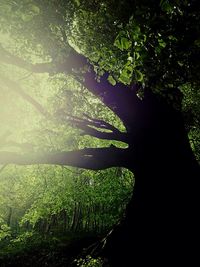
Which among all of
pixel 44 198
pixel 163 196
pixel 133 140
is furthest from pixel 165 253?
pixel 44 198

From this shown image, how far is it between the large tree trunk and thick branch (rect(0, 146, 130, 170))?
70 cm

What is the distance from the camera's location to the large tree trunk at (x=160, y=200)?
9.91 meters

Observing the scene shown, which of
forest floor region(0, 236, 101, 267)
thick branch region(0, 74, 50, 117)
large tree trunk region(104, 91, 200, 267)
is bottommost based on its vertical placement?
forest floor region(0, 236, 101, 267)

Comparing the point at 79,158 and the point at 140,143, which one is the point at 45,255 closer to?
the point at 79,158

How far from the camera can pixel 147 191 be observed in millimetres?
11359

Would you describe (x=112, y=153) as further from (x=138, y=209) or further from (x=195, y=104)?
(x=195, y=104)

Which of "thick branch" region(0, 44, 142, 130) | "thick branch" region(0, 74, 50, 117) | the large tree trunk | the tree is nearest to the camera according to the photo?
the tree

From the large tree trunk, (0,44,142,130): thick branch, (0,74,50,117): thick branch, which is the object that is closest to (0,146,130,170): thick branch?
the large tree trunk

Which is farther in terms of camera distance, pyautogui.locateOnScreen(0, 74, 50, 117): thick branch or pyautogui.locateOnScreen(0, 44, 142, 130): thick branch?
pyautogui.locateOnScreen(0, 74, 50, 117): thick branch

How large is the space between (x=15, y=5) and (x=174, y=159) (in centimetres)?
733

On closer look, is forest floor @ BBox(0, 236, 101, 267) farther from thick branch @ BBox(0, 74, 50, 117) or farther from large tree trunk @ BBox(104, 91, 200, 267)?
thick branch @ BBox(0, 74, 50, 117)

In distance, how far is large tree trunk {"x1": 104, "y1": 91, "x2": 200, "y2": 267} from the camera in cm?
991

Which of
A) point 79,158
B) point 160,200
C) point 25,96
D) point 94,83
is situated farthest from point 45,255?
point 94,83

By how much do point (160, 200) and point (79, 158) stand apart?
3190 mm
